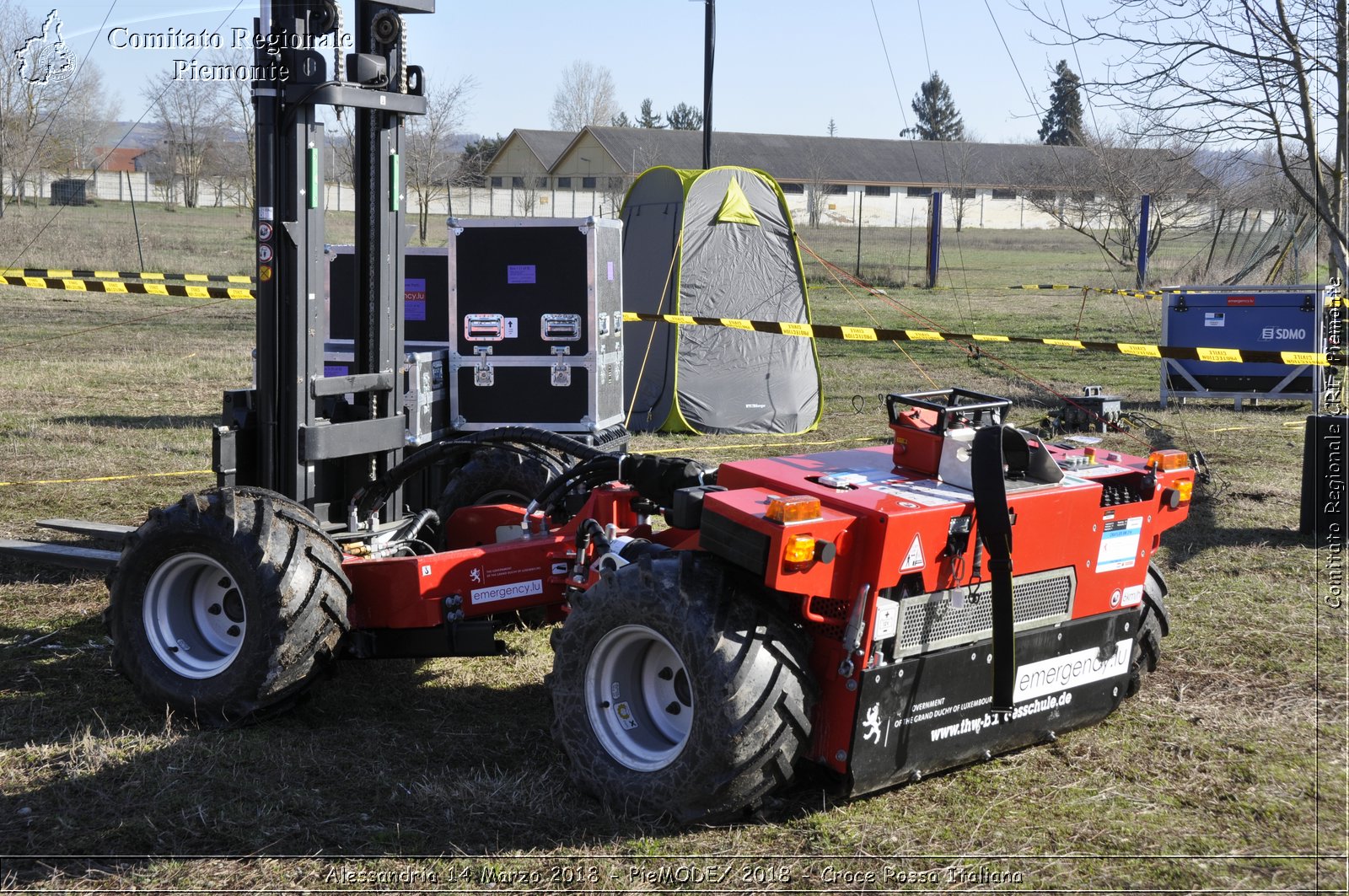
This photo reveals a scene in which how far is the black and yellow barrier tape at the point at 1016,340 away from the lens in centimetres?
925

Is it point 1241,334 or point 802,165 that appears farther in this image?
point 802,165

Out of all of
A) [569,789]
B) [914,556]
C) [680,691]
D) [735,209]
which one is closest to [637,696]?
[680,691]

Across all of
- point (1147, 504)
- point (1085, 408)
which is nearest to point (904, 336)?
point (1085, 408)

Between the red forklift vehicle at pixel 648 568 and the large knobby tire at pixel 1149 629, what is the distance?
12 mm

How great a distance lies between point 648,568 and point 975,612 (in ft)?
3.63

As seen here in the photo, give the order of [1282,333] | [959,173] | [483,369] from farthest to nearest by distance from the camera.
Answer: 1. [959,173]
2. [1282,333]
3. [483,369]

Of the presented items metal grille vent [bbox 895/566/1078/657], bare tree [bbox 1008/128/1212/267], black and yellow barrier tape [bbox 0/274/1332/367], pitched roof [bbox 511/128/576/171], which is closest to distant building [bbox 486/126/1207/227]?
pitched roof [bbox 511/128/576/171]

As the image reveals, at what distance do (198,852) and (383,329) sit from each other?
2870 millimetres

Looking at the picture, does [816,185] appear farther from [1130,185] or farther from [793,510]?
[793,510]

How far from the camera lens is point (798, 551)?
378 cm

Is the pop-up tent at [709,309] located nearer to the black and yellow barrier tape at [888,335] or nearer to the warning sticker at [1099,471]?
the black and yellow barrier tape at [888,335]

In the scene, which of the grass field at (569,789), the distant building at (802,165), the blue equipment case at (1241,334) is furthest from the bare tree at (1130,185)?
the distant building at (802,165)

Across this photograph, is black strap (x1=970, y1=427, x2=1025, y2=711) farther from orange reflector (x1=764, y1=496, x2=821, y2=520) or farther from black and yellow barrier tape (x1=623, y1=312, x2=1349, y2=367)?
black and yellow barrier tape (x1=623, y1=312, x2=1349, y2=367)

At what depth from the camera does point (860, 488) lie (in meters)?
4.26
